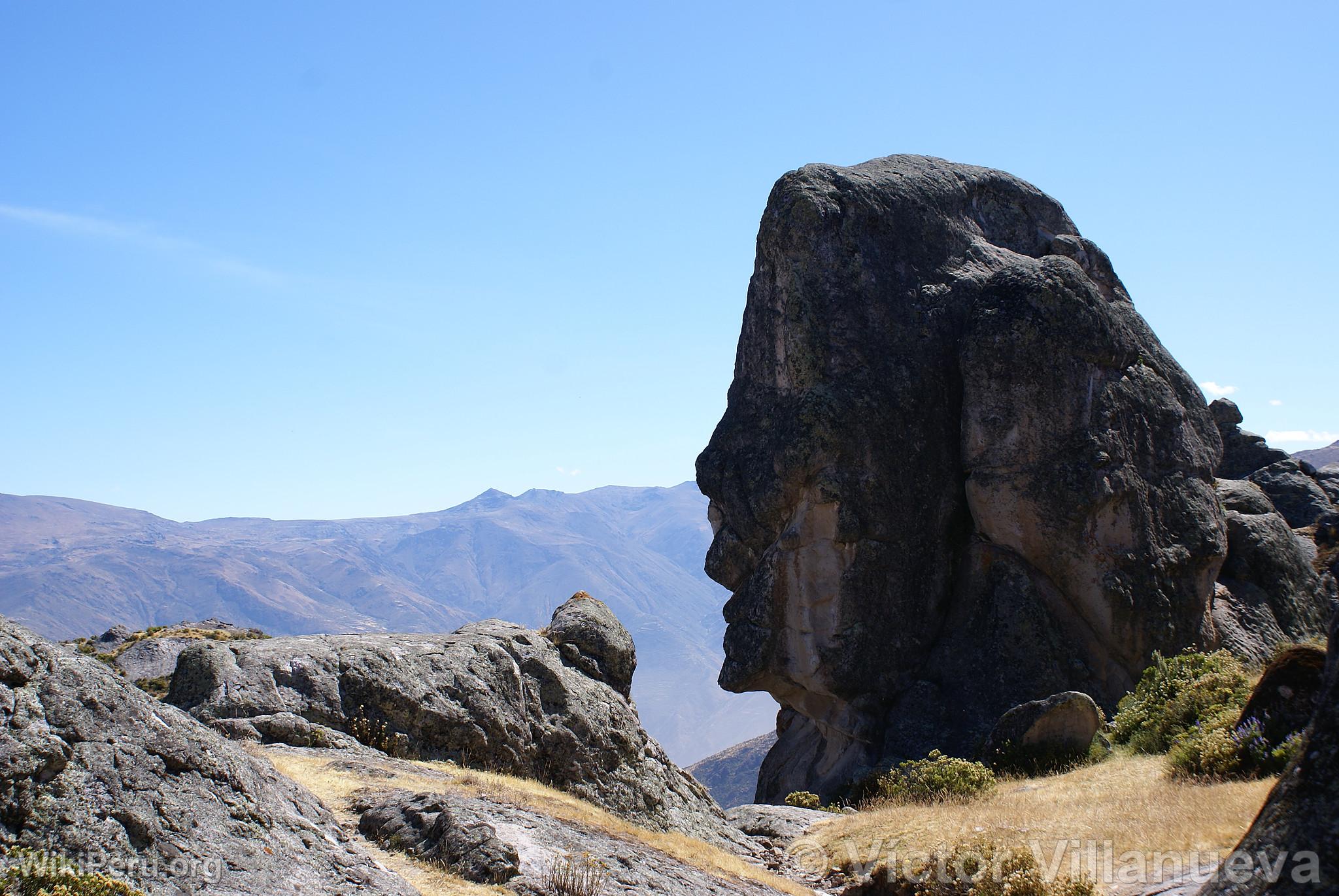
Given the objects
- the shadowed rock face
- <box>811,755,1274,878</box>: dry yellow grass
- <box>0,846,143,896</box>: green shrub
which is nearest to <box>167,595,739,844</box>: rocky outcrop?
<box>811,755,1274,878</box>: dry yellow grass

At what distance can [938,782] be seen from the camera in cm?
2275

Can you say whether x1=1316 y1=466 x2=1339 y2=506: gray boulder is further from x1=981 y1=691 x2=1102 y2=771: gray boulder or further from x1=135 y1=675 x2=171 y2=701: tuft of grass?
x1=135 y1=675 x2=171 y2=701: tuft of grass

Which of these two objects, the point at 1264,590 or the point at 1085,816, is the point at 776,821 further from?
the point at 1264,590

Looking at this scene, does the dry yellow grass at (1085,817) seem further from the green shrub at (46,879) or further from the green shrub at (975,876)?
the green shrub at (46,879)

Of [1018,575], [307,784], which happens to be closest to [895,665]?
[1018,575]

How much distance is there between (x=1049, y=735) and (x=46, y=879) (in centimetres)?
2209

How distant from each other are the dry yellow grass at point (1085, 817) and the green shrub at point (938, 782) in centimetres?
49

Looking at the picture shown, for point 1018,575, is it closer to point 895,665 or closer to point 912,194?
point 895,665

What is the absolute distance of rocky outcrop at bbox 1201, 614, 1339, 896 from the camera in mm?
6055

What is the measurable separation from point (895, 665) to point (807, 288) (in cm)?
1227

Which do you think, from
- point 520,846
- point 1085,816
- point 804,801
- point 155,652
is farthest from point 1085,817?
point 155,652

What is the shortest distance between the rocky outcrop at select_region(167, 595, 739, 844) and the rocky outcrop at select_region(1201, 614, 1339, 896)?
1260 cm

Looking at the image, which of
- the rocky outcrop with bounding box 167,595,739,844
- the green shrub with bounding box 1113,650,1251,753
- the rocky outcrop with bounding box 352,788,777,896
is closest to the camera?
the rocky outcrop with bounding box 352,788,777,896

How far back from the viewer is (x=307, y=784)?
12359 mm
